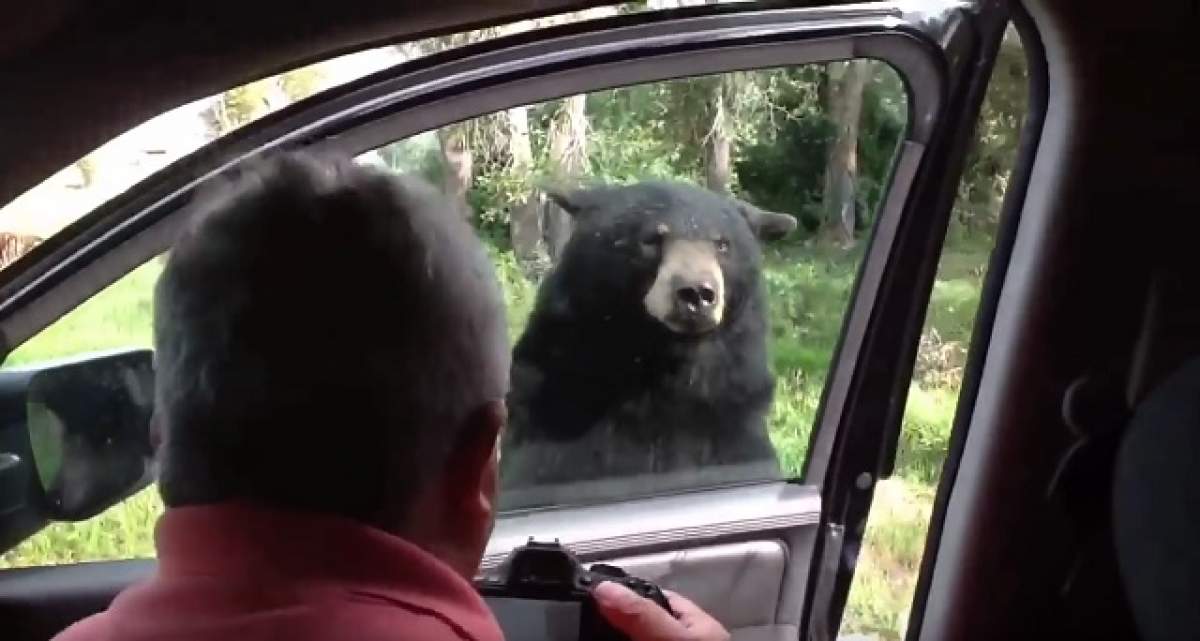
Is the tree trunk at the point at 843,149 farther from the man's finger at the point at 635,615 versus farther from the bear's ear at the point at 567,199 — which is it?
the man's finger at the point at 635,615

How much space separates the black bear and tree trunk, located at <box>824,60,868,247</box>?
8 centimetres

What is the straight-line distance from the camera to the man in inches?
36.0

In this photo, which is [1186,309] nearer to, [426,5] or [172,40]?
[426,5]

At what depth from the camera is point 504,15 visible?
4.95 ft

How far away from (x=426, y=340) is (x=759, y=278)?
3.86ft

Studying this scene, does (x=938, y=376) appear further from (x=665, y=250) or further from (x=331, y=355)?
(x=331, y=355)

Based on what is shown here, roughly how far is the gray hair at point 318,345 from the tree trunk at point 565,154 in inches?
33.8

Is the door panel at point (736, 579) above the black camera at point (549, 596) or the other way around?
the other way around

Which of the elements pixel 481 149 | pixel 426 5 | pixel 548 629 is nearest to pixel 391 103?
pixel 481 149

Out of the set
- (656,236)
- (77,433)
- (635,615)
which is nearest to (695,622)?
(635,615)

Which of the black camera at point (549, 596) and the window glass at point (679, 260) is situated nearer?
the black camera at point (549, 596)

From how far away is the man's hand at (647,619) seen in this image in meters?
1.48

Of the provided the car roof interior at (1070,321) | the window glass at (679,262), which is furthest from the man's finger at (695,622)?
the car roof interior at (1070,321)

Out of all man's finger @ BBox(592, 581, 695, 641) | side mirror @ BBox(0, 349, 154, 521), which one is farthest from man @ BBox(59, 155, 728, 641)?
side mirror @ BBox(0, 349, 154, 521)
